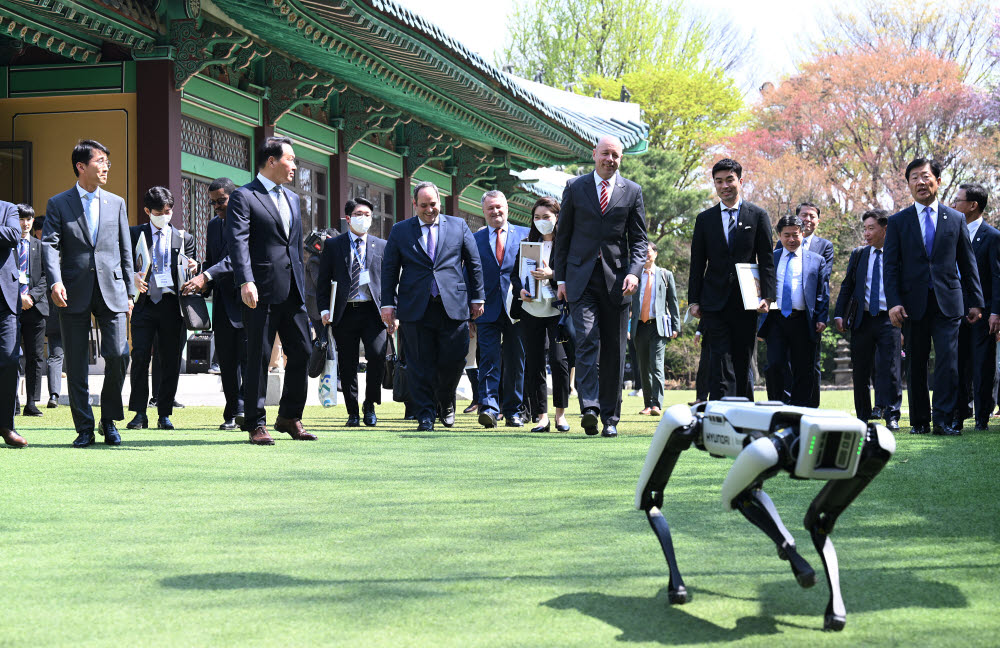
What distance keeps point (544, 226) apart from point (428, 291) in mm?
1160

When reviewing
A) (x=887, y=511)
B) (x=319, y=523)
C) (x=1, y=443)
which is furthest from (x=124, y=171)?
(x=887, y=511)

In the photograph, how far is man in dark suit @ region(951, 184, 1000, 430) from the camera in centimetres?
921

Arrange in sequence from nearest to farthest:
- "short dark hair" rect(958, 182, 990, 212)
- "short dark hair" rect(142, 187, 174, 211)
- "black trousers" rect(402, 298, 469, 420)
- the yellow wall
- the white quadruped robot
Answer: the white quadruped robot → "black trousers" rect(402, 298, 469, 420) → "short dark hair" rect(142, 187, 174, 211) → "short dark hair" rect(958, 182, 990, 212) → the yellow wall

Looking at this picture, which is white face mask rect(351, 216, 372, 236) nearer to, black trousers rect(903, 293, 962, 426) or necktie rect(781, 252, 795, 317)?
necktie rect(781, 252, 795, 317)

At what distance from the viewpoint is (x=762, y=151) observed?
38.9 m

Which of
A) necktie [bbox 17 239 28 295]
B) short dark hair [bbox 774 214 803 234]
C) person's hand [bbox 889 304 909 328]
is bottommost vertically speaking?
person's hand [bbox 889 304 909 328]

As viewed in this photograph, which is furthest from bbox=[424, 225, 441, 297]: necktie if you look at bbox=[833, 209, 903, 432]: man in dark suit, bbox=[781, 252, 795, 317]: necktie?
bbox=[833, 209, 903, 432]: man in dark suit

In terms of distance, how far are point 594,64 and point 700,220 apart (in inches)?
1558

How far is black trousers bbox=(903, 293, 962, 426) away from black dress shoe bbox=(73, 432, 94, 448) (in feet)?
18.7

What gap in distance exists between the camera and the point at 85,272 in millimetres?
7547

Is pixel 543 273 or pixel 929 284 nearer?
pixel 929 284

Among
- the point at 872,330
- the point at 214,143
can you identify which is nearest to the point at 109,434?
the point at 872,330

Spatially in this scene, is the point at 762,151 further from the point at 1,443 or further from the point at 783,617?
the point at 783,617

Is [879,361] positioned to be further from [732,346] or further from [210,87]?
[210,87]
